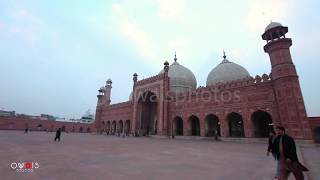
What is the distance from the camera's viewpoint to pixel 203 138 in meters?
22.1

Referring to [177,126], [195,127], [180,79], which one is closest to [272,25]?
[195,127]

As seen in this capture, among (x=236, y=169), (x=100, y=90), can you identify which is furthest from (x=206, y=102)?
(x=100, y=90)

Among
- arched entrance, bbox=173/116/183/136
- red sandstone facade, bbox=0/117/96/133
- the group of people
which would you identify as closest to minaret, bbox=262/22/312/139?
arched entrance, bbox=173/116/183/136

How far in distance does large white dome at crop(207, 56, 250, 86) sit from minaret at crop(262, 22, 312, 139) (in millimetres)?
8981

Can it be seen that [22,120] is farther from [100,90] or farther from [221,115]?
[221,115]

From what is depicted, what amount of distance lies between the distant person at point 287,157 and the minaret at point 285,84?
46.6 feet

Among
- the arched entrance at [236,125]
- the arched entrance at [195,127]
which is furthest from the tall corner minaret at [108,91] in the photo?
the arched entrance at [236,125]

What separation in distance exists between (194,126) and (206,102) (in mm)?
6069

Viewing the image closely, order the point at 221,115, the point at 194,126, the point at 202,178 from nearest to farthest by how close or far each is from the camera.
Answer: the point at 202,178
the point at 221,115
the point at 194,126

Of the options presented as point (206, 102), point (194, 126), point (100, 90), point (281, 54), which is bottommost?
point (194, 126)

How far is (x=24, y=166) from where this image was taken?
17.8 feet

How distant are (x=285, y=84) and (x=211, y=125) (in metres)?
10.4

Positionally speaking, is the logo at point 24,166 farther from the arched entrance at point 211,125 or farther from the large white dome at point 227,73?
the large white dome at point 227,73

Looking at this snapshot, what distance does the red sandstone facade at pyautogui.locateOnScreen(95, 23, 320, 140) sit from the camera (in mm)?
16031
